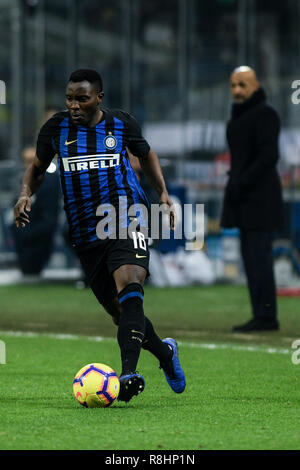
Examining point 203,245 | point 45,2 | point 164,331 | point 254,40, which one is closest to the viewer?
point 164,331

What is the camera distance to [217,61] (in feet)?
63.7

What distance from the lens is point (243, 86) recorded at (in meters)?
9.52

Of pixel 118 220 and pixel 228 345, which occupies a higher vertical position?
pixel 118 220

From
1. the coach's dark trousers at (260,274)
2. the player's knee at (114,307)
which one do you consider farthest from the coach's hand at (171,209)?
the coach's dark trousers at (260,274)

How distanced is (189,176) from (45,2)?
6.39m

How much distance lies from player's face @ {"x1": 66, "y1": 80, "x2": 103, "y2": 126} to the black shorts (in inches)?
26.5

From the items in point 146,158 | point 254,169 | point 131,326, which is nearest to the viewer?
point 131,326

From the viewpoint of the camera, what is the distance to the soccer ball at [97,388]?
571cm

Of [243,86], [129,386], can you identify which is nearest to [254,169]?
[243,86]

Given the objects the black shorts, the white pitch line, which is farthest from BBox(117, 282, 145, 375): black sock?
the white pitch line

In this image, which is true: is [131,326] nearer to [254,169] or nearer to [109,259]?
[109,259]

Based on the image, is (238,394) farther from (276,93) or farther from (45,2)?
(45,2)

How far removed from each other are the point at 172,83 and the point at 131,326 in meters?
14.3

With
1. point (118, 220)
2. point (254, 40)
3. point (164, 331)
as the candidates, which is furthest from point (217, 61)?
point (118, 220)
